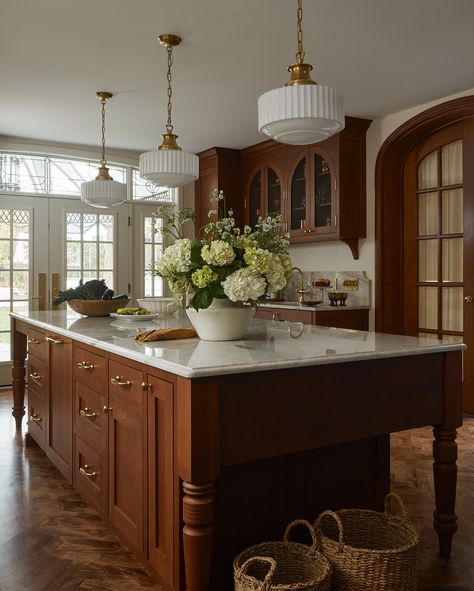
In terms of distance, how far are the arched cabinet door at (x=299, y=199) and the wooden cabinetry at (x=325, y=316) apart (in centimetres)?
83

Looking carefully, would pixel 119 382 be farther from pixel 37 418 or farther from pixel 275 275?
pixel 37 418

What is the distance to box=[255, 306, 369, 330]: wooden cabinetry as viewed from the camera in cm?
498

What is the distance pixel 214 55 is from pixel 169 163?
89 centimetres

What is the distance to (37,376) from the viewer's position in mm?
3559

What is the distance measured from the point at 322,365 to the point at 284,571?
0.70 meters

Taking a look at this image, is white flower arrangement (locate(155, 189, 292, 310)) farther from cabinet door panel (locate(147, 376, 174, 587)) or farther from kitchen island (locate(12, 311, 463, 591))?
cabinet door panel (locate(147, 376, 174, 587))

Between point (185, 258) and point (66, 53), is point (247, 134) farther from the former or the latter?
point (185, 258)

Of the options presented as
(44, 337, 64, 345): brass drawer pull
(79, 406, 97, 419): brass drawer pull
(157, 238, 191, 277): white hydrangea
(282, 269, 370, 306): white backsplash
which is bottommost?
(79, 406, 97, 419): brass drawer pull

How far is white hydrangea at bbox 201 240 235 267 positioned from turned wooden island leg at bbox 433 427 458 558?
1048mm

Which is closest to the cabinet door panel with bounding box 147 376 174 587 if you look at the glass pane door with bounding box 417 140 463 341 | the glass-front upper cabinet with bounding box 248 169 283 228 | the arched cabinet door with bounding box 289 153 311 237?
the glass pane door with bounding box 417 140 463 341

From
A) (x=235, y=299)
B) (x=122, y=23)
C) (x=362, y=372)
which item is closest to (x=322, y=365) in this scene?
(x=362, y=372)

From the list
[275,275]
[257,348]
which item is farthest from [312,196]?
[257,348]

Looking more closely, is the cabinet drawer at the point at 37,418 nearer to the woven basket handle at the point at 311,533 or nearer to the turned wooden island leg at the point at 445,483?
the woven basket handle at the point at 311,533

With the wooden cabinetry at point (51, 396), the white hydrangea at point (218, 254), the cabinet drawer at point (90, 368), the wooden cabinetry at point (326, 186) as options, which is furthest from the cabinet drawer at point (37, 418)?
the wooden cabinetry at point (326, 186)
